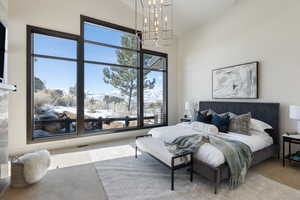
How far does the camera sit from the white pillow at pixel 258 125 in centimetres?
324

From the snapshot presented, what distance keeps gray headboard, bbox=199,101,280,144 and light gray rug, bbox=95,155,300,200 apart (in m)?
1.34

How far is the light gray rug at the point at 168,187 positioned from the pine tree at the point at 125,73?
8.82ft

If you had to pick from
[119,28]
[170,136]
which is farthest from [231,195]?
[119,28]

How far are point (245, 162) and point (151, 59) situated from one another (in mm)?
4314

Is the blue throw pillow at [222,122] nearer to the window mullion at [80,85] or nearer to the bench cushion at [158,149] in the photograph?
the bench cushion at [158,149]

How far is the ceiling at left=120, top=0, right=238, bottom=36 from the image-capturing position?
166 inches

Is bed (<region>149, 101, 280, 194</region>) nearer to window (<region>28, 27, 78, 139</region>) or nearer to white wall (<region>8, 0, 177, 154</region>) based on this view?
window (<region>28, 27, 78, 139</region>)

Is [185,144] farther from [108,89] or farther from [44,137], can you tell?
[44,137]

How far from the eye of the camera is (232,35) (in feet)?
13.7

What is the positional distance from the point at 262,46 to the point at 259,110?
5.05ft

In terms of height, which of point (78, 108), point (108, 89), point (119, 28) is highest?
point (119, 28)

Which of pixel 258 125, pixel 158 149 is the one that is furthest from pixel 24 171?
pixel 258 125

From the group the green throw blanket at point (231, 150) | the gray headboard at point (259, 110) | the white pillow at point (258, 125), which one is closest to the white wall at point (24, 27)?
the green throw blanket at point (231, 150)

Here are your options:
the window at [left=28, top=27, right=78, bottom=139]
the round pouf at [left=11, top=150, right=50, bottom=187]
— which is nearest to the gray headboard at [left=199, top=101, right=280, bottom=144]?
the window at [left=28, top=27, right=78, bottom=139]
